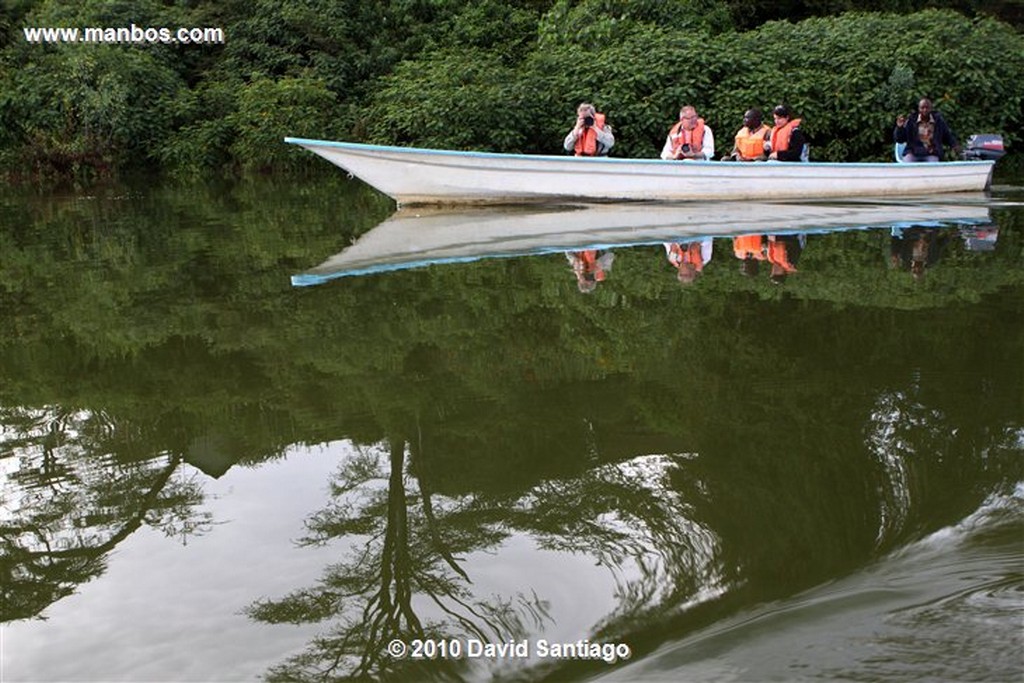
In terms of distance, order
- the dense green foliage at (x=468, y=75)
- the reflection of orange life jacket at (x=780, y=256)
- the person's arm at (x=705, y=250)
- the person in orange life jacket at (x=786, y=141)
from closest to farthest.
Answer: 1. the reflection of orange life jacket at (x=780, y=256)
2. the person's arm at (x=705, y=250)
3. the person in orange life jacket at (x=786, y=141)
4. the dense green foliage at (x=468, y=75)

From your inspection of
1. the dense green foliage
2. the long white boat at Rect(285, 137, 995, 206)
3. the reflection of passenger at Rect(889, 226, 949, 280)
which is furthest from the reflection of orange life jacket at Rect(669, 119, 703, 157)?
the reflection of passenger at Rect(889, 226, 949, 280)

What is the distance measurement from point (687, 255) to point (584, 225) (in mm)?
2906

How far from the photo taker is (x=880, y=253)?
10211 mm

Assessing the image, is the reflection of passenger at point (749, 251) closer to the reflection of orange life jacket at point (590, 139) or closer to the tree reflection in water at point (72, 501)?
the reflection of orange life jacket at point (590, 139)

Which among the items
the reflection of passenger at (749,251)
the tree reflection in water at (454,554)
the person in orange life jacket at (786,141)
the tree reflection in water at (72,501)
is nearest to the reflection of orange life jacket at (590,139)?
the person in orange life jacket at (786,141)

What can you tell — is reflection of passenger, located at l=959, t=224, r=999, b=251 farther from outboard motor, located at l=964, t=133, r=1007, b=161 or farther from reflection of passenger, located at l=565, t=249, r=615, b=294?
outboard motor, located at l=964, t=133, r=1007, b=161

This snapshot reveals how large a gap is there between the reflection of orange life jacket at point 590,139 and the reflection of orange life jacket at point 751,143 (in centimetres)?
204

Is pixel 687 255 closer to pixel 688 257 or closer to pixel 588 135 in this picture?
pixel 688 257

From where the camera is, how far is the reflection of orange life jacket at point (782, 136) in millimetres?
14898

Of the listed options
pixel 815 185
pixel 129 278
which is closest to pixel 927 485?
pixel 129 278

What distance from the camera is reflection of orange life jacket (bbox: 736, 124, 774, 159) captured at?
15062 mm

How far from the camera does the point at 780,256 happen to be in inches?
397

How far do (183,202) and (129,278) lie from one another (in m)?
8.18

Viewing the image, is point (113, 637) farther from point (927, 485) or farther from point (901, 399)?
point (901, 399)
